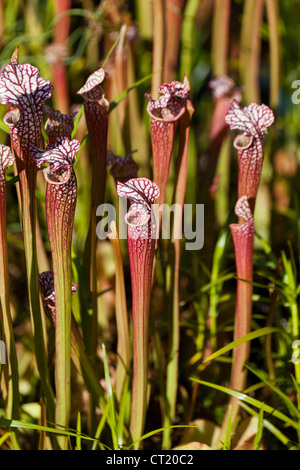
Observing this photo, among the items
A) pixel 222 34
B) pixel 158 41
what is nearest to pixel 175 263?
pixel 158 41

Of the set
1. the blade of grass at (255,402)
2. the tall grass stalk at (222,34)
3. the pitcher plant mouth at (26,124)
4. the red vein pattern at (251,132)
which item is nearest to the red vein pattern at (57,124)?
the pitcher plant mouth at (26,124)

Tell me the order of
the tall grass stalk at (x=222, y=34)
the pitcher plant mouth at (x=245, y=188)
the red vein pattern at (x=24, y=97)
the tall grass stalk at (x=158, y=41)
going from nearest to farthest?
the red vein pattern at (x=24, y=97), the pitcher plant mouth at (x=245, y=188), the tall grass stalk at (x=158, y=41), the tall grass stalk at (x=222, y=34)

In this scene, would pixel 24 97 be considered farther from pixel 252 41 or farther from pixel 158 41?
pixel 252 41

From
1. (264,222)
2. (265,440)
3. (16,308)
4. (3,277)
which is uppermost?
(264,222)

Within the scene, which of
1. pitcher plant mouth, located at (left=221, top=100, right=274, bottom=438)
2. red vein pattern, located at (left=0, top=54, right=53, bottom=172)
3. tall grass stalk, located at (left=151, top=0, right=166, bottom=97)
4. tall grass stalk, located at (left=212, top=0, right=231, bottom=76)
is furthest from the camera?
tall grass stalk, located at (left=212, top=0, right=231, bottom=76)

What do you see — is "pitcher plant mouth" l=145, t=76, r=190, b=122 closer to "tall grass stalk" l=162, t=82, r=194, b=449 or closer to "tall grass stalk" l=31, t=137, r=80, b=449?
"tall grass stalk" l=162, t=82, r=194, b=449

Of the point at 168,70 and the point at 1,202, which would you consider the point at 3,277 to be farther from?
the point at 168,70

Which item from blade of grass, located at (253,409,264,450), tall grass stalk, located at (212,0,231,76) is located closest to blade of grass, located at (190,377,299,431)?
blade of grass, located at (253,409,264,450)

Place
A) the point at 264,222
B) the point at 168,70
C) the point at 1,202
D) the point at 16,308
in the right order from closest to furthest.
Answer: the point at 1,202 → the point at 168,70 → the point at 16,308 → the point at 264,222

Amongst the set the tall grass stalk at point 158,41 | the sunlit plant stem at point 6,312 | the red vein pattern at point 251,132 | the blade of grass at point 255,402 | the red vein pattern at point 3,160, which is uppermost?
the tall grass stalk at point 158,41

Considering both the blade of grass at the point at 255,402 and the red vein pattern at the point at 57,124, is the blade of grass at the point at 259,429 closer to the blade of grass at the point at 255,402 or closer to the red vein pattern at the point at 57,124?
the blade of grass at the point at 255,402
